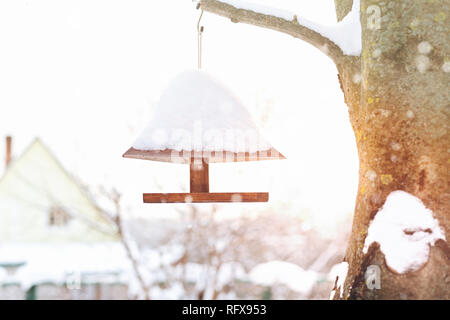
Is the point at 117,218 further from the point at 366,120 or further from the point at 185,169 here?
the point at 366,120

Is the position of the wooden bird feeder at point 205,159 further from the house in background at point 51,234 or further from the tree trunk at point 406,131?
the house in background at point 51,234

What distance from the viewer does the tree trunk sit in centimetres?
256

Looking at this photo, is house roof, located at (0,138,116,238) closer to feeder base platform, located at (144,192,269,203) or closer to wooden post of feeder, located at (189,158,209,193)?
wooden post of feeder, located at (189,158,209,193)

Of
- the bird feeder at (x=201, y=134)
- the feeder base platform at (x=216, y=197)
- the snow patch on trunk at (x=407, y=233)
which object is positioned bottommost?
the snow patch on trunk at (x=407, y=233)

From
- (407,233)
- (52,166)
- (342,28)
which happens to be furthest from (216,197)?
(52,166)

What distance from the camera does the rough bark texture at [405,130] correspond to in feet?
8.40

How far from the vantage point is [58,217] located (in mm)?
15695

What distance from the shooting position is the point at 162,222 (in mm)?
14406

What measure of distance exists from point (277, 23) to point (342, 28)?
45cm

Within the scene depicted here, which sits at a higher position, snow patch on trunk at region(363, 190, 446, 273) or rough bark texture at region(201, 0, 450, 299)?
rough bark texture at region(201, 0, 450, 299)

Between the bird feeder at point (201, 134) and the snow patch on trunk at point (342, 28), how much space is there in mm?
656

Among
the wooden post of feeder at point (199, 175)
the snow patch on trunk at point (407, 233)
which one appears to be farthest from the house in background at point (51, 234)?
the snow patch on trunk at point (407, 233)

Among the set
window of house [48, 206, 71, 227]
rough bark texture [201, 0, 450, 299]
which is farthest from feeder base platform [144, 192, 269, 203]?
window of house [48, 206, 71, 227]

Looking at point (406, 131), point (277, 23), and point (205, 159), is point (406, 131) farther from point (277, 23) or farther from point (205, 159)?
point (205, 159)
